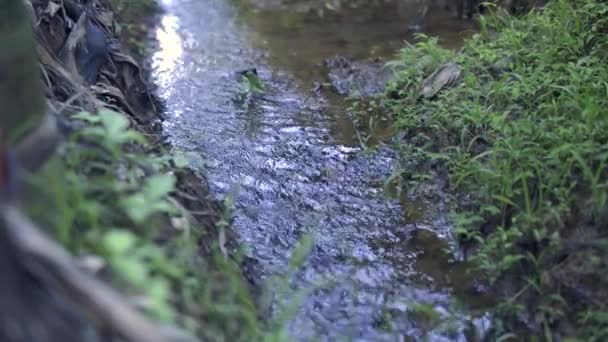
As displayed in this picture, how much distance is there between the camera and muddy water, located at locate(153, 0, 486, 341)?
3.83 metres

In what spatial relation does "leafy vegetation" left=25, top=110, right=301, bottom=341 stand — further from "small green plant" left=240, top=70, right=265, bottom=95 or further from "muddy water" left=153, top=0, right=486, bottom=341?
"small green plant" left=240, top=70, right=265, bottom=95

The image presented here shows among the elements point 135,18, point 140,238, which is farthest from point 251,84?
point 140,238

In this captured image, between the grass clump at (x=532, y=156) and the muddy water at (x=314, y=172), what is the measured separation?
0.84 feet

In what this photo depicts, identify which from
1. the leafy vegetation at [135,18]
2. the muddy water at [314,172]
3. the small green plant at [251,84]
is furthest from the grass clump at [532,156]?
the leafy vegetation at [135,18]

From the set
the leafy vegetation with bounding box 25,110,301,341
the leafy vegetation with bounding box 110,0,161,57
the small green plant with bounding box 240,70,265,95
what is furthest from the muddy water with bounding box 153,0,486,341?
the leafy vegetation with bounding box 25,110,301,341

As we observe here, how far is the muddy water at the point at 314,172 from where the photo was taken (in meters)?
3.83

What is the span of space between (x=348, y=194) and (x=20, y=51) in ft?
9.66

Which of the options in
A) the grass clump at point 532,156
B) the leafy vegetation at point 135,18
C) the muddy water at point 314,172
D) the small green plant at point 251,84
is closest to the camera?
the grass clump at point 532,156

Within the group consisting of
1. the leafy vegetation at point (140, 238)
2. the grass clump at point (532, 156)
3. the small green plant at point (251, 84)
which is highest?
the small green plant at point (251, 84)

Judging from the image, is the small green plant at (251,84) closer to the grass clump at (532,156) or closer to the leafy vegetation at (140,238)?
the grass clump at (532,156)

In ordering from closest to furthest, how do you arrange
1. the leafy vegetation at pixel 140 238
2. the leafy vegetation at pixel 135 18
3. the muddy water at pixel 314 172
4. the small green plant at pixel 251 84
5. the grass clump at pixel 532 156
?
the leafy vegetation at pixel 140 238, the grass clump at pixel 532 156, the muddy water at pixel 314 172, the small green plant at pixel 251 84, the leafy vegetation at pixel 135 18

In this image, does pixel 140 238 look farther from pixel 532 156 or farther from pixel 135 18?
pixel 135 18

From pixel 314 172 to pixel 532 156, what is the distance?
5.36 ft

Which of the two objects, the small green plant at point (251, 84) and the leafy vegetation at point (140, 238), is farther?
the small green plant at point (251, 84)
